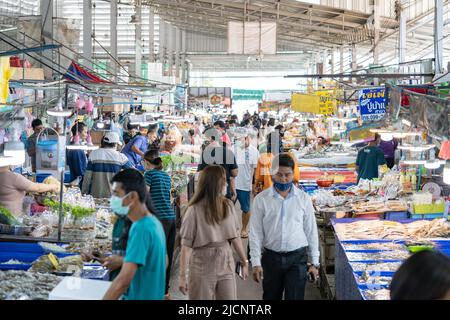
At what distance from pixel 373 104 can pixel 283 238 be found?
5892 mm

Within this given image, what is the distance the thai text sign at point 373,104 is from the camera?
414 inches

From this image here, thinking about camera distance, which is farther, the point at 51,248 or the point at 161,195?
the point at 161,195

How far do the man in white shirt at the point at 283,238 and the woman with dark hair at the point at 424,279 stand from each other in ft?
8.34

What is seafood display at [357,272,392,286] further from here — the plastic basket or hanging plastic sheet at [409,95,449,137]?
the plastic basket

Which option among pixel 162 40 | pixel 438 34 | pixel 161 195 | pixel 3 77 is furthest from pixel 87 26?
pixel 162 40

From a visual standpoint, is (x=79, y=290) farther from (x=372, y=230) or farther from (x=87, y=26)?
(x=87, y=26)

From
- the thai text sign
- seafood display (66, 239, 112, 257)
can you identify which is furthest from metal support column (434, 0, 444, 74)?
seafood display (66, 239, 112, 257)

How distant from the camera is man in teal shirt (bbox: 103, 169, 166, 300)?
12.0ft

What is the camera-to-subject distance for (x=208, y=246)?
4941 mm

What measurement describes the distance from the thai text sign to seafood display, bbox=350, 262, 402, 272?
4.76m

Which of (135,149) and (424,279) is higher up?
(135,149)

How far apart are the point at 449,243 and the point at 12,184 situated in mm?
4166

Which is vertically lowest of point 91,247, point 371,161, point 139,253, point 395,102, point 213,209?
point 91,247
